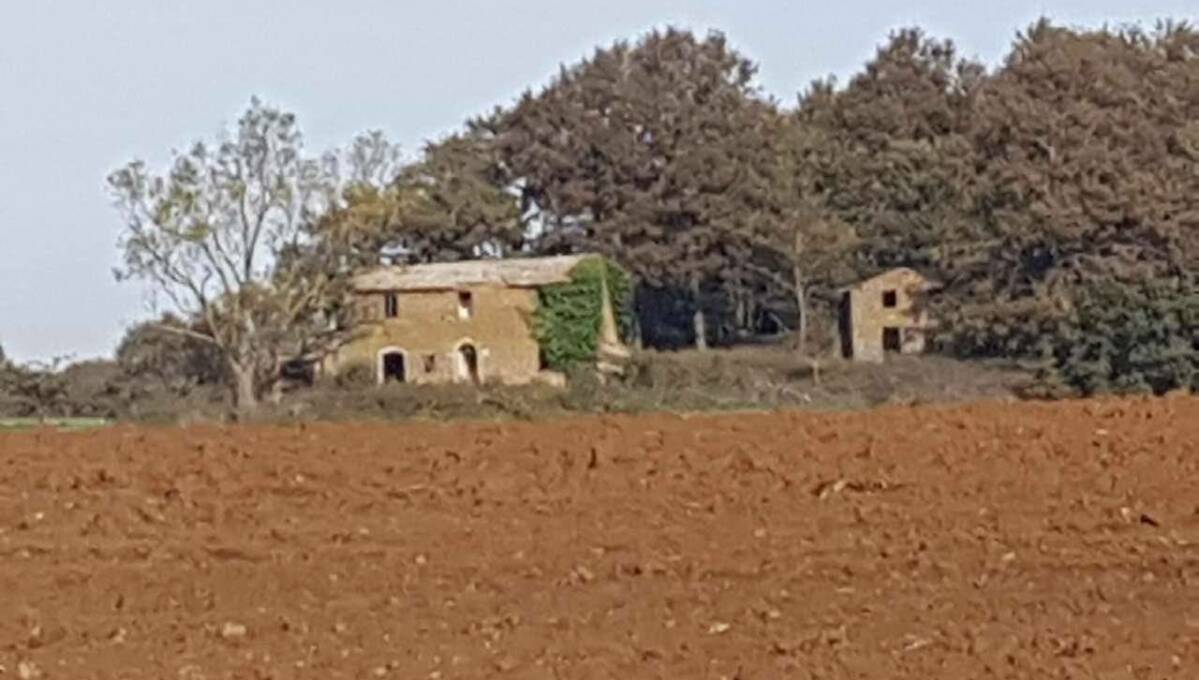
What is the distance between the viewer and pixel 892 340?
65125mm

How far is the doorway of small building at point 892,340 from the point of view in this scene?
64688mm

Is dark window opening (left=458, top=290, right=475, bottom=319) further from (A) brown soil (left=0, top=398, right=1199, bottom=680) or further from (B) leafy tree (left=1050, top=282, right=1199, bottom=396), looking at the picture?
(A) brown soil (left=0, top=398, right=1199, bottom=680)

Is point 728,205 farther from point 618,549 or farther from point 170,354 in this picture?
point 618,549

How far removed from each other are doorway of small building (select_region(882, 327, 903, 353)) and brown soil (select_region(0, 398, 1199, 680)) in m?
46.4

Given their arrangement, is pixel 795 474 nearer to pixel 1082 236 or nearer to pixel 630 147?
pixel 1082 236

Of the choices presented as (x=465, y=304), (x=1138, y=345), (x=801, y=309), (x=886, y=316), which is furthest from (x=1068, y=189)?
(x=1138, y=345)

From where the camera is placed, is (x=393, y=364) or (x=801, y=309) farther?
(x=801, y=309)

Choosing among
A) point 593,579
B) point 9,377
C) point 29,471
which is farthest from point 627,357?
point 593,579

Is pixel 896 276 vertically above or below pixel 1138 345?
above

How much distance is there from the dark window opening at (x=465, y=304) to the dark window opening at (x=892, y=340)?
12879 millimetres

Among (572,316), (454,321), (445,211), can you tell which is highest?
(445,211)

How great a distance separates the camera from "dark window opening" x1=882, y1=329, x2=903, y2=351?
64.7m

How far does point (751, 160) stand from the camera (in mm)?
68688

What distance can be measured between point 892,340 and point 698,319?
22.6ft
